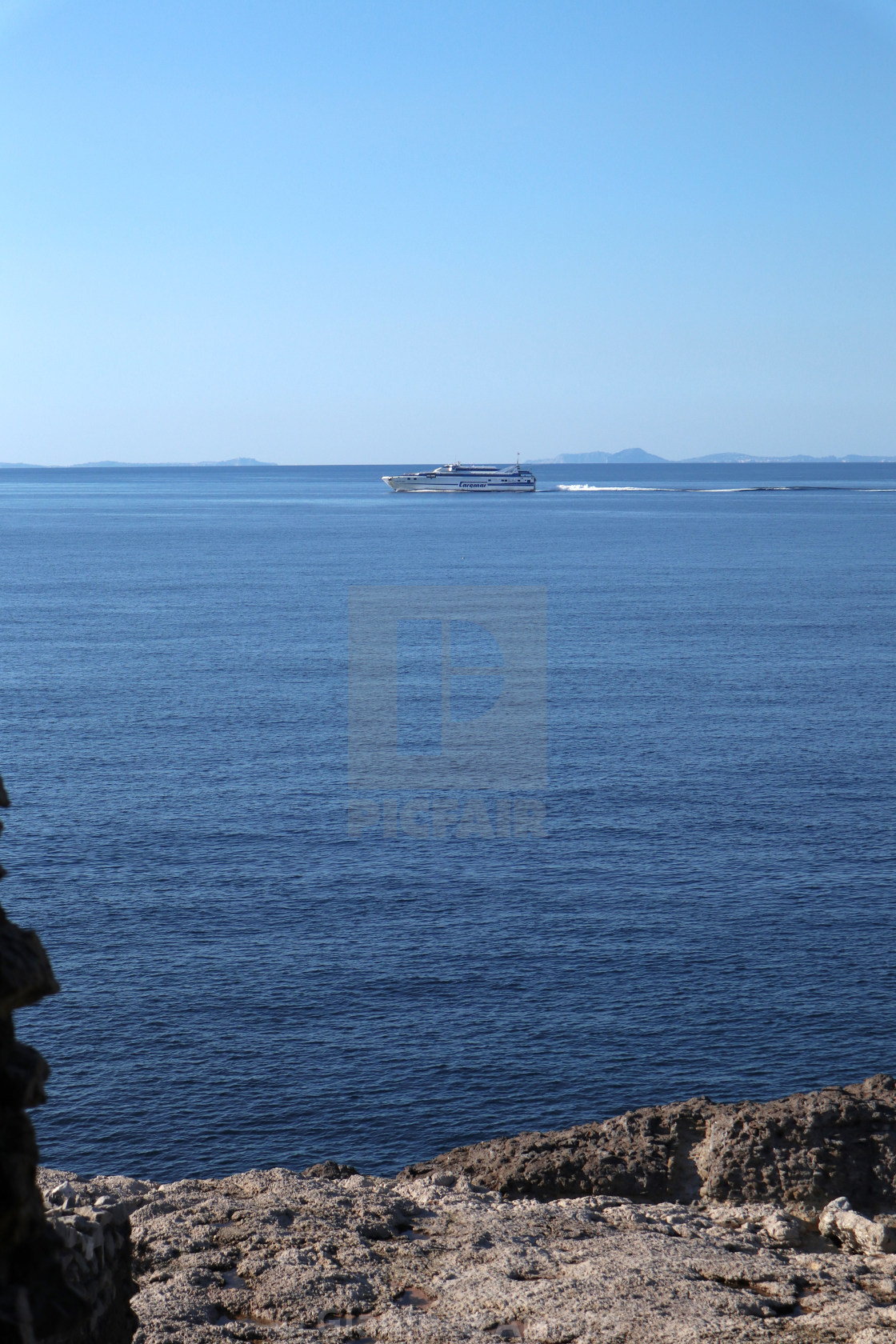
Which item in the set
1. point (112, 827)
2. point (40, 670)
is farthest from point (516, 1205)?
point (40, 670)

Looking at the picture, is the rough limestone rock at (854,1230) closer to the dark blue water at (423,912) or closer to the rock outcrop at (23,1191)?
the dark blue water at (423,912)

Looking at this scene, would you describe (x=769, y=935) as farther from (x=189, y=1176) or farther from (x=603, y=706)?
(x=603, y=706)

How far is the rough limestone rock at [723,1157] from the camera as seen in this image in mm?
26484

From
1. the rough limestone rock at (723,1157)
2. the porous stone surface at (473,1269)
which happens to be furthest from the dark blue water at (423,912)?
the porous stone surface at (473,1269)

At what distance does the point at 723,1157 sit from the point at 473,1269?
8777mm

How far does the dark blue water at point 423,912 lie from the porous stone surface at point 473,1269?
10332mm

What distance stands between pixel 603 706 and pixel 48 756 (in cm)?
3792

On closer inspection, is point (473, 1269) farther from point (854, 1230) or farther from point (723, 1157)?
point (723, 1157)

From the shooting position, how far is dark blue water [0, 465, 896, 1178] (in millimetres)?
37906

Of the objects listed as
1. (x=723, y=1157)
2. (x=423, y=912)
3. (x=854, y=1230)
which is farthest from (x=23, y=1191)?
(x=423, y=912)

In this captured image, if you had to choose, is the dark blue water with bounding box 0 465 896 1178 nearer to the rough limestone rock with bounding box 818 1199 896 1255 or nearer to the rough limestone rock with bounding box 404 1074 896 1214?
the rough limestone rock with bounding box 404 1074 896 1214

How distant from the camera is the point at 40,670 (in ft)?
322

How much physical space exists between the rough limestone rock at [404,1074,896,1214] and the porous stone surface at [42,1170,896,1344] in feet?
3.75

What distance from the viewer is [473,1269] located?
21.0 meters
